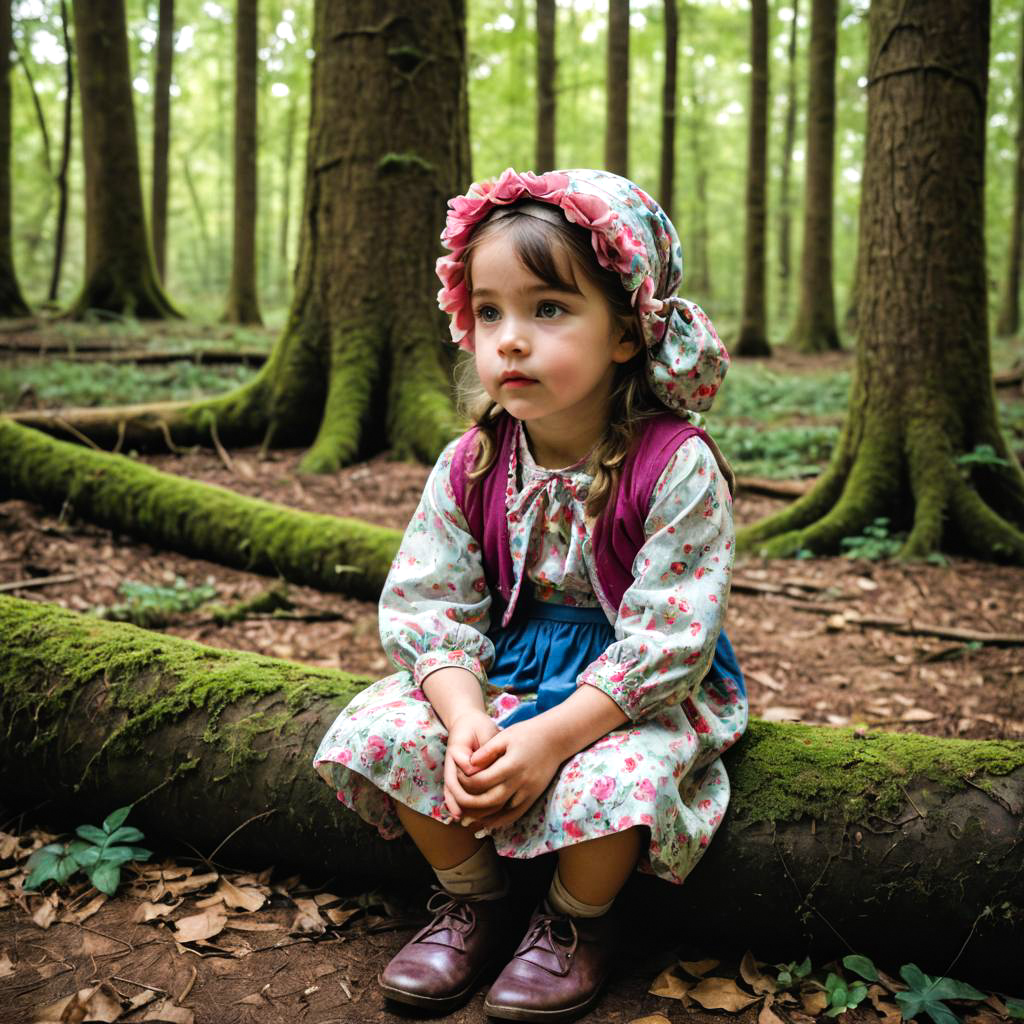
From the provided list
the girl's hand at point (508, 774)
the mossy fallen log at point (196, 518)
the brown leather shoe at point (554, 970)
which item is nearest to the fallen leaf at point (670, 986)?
the brown leather shoe at point (554, 970)

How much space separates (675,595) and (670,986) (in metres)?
0.88

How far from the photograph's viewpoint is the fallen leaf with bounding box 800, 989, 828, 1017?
6.11 ft

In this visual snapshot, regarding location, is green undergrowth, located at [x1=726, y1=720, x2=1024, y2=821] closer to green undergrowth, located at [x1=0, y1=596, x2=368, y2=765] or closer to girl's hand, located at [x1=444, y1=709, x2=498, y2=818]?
girl's hand, located at [x1=444, y1=709, x2=498, y2=818]

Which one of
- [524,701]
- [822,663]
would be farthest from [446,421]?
[524,701]

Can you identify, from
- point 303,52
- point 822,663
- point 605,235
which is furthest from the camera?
point 303,52

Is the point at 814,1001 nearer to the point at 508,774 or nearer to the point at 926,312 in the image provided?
the point at 508,774

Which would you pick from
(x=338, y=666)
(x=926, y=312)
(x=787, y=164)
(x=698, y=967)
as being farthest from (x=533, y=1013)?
(x=787, y=164)

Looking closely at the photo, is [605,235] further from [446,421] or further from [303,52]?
[303,52]

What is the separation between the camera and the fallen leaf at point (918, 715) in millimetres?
3300

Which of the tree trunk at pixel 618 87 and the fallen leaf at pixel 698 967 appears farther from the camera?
the tree trunk at pixel 618 87

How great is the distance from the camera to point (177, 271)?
137 feet

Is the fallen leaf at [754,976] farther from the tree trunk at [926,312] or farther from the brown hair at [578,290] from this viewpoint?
the tree trunk at [926,312]

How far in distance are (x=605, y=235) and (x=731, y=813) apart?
4.52 feet

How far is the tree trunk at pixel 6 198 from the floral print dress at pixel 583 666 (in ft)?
43.8
